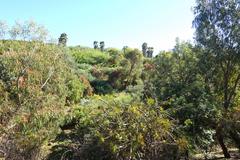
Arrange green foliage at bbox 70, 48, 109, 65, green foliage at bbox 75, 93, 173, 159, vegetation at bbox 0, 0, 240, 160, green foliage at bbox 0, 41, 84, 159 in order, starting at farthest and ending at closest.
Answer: green foliage at bbox 70, 48, 109, 65, green foliage at bbox 0, 41, 84, 159, vegetation at bbox 0, 0, 240, 160, green foliage at bbox 75, 93, 173, 159

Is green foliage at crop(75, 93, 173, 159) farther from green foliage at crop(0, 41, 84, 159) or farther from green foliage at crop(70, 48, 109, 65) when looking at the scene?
green foliage at crop(70, 48, 109, 65)

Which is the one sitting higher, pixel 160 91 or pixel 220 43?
pixel 220 43

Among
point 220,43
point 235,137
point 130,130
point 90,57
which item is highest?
point 90,57

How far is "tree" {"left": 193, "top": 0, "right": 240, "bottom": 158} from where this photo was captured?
15.8 m

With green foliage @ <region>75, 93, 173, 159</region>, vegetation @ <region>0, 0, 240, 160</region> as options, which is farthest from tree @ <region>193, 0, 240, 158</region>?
green foliage @ <region>75, 93, 173, 159</region>

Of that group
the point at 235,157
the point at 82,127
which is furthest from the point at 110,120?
the point at 235,157

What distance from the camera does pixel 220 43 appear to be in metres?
16.1

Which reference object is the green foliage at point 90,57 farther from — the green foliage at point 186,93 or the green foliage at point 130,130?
the green foliage at point 130,130

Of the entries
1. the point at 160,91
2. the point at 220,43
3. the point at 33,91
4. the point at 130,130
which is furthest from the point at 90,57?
the point at 130,130

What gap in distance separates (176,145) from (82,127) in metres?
3.11

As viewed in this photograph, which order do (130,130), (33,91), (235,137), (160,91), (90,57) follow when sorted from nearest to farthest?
(130,130) < (33,91) < (235,137) < (160,91) < (90,57)

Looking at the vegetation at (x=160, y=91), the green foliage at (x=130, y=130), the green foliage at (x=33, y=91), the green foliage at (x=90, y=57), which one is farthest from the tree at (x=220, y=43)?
the green foliage at (x=90, y=57)

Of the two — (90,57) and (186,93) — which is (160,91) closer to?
(186,93)

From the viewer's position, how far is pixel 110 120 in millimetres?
11242
